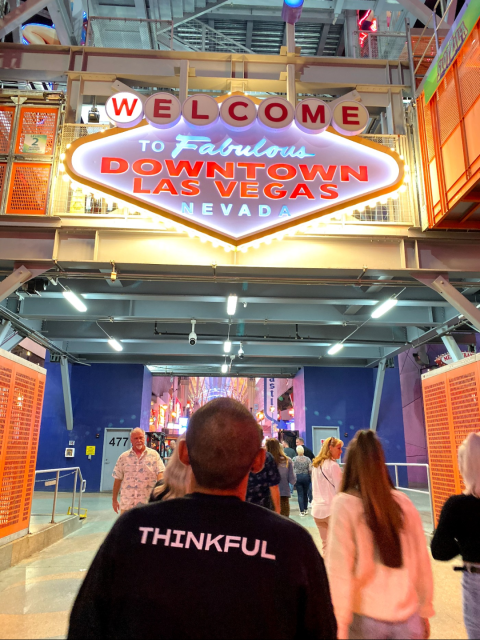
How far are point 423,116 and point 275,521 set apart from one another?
7.75 m

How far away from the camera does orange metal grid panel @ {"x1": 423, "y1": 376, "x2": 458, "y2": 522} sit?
7.54m

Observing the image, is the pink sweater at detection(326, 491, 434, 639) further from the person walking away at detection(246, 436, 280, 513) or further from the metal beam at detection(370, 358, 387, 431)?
the metal beam at detection(370, 358, 387, 431)

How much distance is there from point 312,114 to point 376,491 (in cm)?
592

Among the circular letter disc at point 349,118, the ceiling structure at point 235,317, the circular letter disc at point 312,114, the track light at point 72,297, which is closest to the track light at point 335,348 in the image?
the ceiling structure at point 235,317

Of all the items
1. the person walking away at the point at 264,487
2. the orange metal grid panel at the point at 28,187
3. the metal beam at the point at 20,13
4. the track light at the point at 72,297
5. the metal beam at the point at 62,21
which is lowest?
the person walking away at the point at 264,487

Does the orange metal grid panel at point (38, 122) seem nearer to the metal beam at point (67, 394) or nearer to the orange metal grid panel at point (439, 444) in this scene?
the orange metal grid panel at point (439, 444)

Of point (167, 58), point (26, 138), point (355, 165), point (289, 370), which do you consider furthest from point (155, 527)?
point (289, 370)

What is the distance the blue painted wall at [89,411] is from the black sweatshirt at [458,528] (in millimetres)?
17431

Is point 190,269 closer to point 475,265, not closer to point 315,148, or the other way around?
point 315,148

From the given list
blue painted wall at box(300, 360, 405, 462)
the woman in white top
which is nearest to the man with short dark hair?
the woman in white top

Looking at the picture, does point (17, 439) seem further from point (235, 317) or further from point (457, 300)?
point (457, 300)

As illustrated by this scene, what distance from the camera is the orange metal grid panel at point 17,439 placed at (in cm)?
737

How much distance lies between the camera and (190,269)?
7250 mm

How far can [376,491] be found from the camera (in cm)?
244
